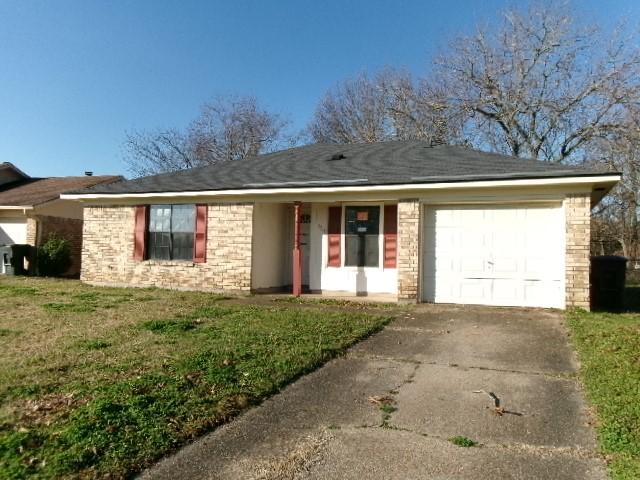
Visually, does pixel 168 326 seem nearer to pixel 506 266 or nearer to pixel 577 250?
pixel 506 266

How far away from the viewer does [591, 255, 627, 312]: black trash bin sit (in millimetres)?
9766

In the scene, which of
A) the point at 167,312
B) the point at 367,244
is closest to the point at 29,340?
the point at 167,312

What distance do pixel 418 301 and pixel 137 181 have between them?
9.16 metres

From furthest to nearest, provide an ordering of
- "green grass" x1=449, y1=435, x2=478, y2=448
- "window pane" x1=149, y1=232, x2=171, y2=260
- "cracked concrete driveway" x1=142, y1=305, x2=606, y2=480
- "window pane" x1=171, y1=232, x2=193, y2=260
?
"window pane" x1=149, y1=232, x2=171, y2=260
"window pane" x1=171, y1=232, x2=193, y2=260
"green grass" x1=449, y1=435, x2=478, y2=448
"cracked concrete driveway" x1=142, y1=305, x2=606, y2=480

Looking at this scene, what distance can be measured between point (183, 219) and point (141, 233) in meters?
1.35

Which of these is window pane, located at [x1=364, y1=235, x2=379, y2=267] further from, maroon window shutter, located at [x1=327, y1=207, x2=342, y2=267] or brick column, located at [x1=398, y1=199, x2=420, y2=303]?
brick column, located at [x1=398, y1=199, x2=420, y2=303]

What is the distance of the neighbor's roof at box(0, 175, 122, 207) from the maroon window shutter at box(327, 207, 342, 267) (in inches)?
500

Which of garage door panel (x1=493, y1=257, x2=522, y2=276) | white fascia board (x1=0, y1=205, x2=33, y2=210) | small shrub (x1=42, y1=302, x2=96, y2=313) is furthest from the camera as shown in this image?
white fascia board (x1=0, y1=205, x2=33, y2=210)

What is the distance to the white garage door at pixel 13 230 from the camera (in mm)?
19516

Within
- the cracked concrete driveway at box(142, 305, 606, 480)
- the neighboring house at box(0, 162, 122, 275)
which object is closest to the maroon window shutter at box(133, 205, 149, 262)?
the neighboring house at box(0, 162, 122, 275)

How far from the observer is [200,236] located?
40.1ft

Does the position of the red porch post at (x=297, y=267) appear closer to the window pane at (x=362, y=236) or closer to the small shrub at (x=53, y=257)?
the window pane at (x=362, y=236)

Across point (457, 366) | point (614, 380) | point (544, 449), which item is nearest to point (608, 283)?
point (614, 380)

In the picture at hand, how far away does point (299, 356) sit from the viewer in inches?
213
